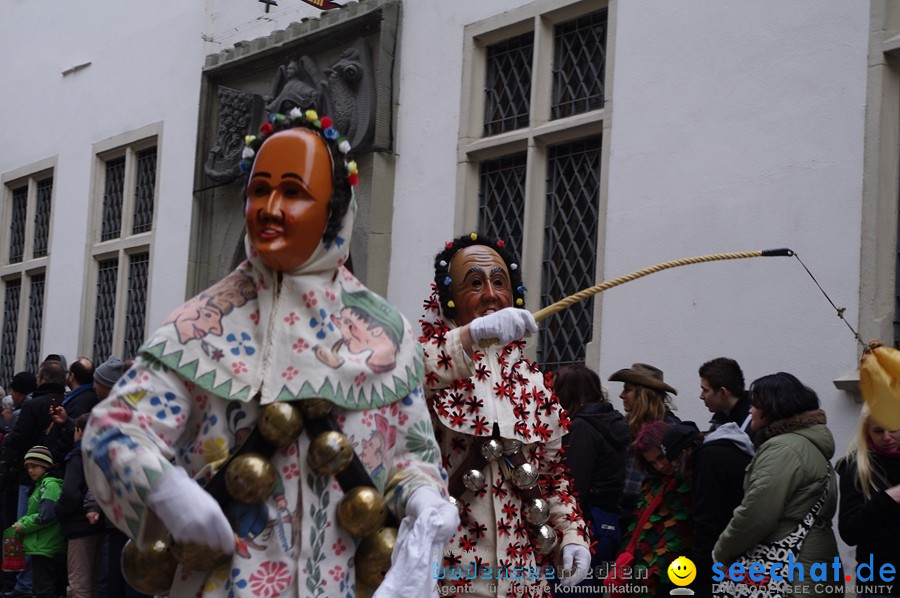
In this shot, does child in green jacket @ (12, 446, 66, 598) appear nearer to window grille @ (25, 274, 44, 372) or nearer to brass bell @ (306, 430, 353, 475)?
brass bell @ (306, 430, 353, 475)

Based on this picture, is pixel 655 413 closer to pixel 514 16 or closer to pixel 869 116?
pixel 869 116

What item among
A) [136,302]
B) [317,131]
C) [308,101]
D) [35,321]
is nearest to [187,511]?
[317,131]

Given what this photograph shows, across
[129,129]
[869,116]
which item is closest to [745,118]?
[869,116]

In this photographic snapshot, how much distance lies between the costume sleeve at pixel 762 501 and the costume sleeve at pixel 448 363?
1442 mm

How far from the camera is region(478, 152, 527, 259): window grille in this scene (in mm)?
10711

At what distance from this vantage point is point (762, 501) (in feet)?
18.9

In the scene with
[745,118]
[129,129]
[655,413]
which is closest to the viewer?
[655,413]

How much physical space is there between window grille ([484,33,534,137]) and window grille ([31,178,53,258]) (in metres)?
7.99

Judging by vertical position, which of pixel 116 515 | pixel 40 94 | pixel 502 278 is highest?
pixel 40 94

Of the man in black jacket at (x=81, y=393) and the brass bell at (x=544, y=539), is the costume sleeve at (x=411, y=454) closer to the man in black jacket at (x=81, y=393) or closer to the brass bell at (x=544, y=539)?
the brass bell at (x=544, y=539)

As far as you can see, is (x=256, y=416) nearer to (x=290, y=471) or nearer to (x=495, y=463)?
(x=290, y=471)

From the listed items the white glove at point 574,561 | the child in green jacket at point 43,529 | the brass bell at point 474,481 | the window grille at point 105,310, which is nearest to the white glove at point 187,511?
the brass bell at point 474,481

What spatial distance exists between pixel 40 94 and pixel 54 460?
904 cm

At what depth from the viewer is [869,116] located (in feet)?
25.7
